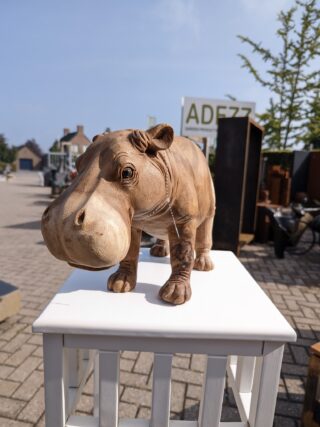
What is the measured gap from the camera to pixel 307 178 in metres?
9.88

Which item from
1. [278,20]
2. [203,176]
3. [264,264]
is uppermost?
[278,20]

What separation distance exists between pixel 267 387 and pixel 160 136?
1024 millimetres

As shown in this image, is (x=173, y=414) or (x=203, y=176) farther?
(x=173, y=414)

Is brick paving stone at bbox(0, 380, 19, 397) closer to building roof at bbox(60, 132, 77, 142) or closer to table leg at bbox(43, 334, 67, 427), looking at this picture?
table leg at bbox(43, 334, 67, 427)

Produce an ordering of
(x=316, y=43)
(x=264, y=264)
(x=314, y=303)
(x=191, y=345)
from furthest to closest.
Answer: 1. (x=316, y=43)
2. (x=264, y=264)
3. (x=314, y=303)
4. (x=191, y=345)

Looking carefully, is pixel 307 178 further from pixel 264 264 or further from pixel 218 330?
pixel 218 330

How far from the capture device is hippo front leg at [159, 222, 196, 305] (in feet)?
4.32

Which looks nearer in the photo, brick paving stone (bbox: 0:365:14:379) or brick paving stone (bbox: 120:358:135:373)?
brick paving stone (bbox: 0:365:14:379)

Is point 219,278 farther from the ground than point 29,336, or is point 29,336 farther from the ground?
point 219,278

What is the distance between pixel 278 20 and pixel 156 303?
42.0ft

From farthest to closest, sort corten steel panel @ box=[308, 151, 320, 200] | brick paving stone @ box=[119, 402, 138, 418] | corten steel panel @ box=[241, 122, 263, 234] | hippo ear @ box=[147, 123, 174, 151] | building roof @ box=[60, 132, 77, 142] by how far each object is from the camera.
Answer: building roof @ box=[60, 132, 77, 142], corten steel panel @ box=[308, 151, 320, 200], corten steel panel @ box=[241, 122, 263, 234], brick paving stone @ box=[119, 402, 138, 418], hippo ear @ box=[147, 123, 174, 151]

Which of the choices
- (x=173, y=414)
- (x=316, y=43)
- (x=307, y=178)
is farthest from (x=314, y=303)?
(x=316, y=43)

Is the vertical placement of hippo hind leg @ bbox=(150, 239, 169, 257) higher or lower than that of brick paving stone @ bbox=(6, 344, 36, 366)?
higher

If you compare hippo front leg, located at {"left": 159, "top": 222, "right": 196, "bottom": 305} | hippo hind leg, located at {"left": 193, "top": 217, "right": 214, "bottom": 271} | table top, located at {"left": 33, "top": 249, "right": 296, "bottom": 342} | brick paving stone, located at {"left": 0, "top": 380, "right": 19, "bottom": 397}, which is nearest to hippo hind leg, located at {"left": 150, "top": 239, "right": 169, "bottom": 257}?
hippo hind leg, located at {"left": 193, "top": 217, "right": 214, "bottom": 271}
